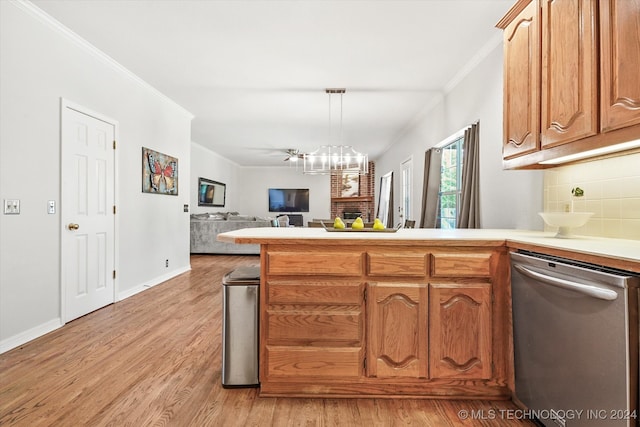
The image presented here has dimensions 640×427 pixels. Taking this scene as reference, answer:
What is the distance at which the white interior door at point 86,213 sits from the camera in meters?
3.24

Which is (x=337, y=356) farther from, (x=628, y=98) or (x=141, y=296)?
(x=141, y=296)

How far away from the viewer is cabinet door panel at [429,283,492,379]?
1938 mm

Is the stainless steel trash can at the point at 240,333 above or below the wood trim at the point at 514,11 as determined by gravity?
below

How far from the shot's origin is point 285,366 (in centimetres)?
198

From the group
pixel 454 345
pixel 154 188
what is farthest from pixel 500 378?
pixel 154 188

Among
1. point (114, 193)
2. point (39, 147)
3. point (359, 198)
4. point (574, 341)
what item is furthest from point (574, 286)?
point (359, 198)

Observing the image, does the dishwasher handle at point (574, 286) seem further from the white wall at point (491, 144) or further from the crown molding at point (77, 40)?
the crown molding at point (77, 40)

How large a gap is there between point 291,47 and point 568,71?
2.45 meters

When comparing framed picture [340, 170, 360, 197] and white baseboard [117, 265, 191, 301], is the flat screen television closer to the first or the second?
framed picture [340, 170, 360, 197]

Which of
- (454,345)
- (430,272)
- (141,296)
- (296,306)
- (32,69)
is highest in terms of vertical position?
(32,69)

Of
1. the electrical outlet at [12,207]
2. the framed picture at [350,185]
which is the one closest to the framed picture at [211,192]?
Answer: the framed picture at [350,185]

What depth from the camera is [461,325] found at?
1939 mm

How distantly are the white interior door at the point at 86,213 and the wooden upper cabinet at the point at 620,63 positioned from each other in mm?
3882

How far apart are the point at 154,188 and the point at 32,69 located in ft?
6.86
